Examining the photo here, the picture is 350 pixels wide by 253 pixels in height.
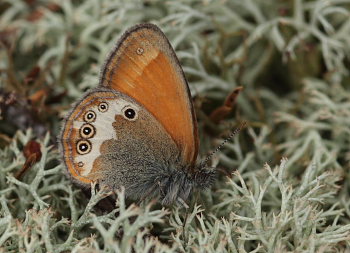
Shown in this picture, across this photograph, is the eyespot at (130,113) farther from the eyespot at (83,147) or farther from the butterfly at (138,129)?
the eyespot at (83,147)

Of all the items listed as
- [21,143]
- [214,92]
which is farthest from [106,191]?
[214,92]

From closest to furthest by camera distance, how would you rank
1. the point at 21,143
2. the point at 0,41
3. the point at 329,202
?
the point at 329,202, the point at 21,143, the point at 0,41

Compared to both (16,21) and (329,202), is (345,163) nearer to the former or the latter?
(329,202)

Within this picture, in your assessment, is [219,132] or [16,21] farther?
[16,21]

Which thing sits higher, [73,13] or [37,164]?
[73,13]

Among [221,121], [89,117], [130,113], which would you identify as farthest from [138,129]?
[221,121]

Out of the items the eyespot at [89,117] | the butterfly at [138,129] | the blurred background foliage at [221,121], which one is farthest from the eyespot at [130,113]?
the blurred background foliage at [221,121]

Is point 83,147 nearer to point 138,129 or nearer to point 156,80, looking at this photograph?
point 138,129
